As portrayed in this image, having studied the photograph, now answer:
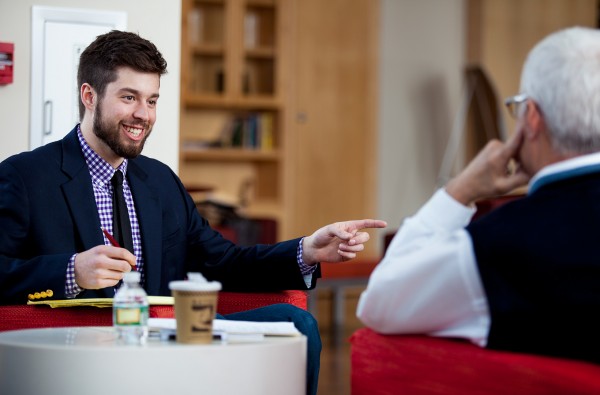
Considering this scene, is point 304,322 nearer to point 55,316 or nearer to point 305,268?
point 305,268

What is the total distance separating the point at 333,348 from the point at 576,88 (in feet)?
12.9

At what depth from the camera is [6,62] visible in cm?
297

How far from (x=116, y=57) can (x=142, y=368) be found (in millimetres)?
1066

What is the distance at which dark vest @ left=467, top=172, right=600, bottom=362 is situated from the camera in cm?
153

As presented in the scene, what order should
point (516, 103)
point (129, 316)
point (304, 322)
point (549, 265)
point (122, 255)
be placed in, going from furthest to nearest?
point (304, 322)
point (122, 255)
point (129, 316)
point (516, 103)
point (549, 265)

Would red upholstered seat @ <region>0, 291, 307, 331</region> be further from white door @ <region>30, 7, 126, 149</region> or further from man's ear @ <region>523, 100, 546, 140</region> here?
man's ear @ <region>523, 100, 546, 140</region>

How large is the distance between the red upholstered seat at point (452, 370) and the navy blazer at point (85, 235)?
74 cm

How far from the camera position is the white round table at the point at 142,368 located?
5.49ft

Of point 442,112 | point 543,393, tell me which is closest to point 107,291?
point 543,393

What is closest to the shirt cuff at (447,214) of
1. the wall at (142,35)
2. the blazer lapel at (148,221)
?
the blazer lapel at (148,221)

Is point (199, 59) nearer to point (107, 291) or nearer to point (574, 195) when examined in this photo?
point (107, 291)

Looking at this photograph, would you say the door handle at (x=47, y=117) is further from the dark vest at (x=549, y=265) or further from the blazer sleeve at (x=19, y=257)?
the dark vest at (x=549, y=265)

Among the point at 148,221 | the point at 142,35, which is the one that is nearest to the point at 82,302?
the point at 148,221

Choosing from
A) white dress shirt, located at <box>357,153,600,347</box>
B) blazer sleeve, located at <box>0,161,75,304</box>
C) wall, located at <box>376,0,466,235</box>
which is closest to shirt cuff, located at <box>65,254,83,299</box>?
blazer sleeve, located at <box>0,161,75,304</box>
